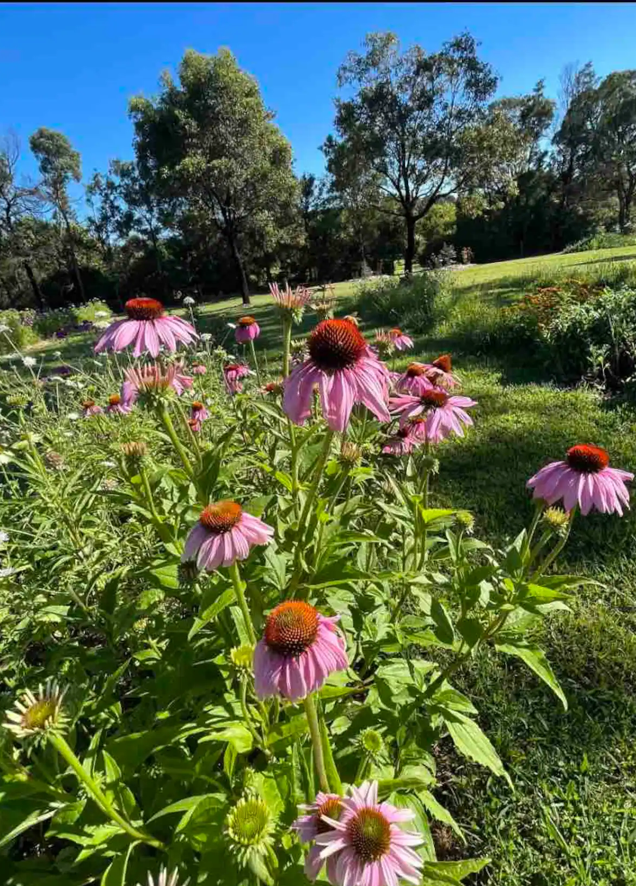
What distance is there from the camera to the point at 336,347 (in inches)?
37.5

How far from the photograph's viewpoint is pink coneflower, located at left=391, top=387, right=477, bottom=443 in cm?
147

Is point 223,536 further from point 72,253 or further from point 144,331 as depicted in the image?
point 72,253

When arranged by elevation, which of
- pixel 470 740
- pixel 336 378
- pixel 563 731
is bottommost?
pixel 563 731

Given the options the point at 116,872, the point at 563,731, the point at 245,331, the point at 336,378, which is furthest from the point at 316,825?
the point at 245,331

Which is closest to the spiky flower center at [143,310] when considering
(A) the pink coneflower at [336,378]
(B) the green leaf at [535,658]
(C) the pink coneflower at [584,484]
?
(A) the pink coneflower at [336,378]

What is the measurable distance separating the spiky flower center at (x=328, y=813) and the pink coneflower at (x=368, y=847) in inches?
0.4

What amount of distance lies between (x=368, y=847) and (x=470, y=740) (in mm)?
561

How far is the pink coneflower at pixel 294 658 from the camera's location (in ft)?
2.42

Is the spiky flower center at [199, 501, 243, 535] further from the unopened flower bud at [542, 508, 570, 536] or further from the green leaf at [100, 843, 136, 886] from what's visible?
the unopened flower bud at [542, 508, 570, 536]

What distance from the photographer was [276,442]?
1.88 metres

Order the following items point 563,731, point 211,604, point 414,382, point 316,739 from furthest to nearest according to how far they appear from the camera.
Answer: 1. point 414,382
2. point 563,731
3. point 211,604
4. point 316,739

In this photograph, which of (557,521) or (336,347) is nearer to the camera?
(336,347)

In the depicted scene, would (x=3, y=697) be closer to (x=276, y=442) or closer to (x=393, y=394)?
(x=276, y=442)

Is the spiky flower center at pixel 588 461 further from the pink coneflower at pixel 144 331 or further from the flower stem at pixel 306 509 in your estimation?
the pink coneflower at pixel 144 331
